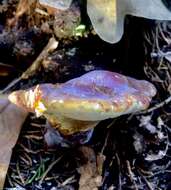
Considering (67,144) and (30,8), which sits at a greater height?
(30,8)

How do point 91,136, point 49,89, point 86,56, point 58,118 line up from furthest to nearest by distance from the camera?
1. point 86,56
2. point 91,136
3. point 58,118
4. point 49,89

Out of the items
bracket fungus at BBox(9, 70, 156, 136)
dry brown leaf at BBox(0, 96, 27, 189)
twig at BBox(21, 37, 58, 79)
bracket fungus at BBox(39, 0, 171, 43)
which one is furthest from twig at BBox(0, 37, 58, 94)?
bracket fungus at BBox(9, 70, 156, 136)

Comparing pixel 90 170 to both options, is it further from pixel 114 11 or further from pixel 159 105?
pixel 114 11

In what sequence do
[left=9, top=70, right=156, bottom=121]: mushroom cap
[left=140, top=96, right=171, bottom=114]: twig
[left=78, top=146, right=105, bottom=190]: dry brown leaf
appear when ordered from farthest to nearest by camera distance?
[left=140, top=96, right=171, bottom=114]: twig → [left=78, top=146, right=105, bottom=190]: dry brown leaf → [left=9, top=70, right=156, bottom=121]: mushroom cap

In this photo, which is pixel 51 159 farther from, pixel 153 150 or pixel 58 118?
pixel 153 150

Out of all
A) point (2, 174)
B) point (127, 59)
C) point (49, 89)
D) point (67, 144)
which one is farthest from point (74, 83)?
point (127, 59)

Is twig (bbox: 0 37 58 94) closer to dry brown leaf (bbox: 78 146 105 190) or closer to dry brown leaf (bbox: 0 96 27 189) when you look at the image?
dry brown leaf (bbox: 0 96 27 189)

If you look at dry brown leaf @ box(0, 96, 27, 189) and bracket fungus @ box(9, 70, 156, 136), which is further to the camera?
dry brown leaf @ box(0, 96, 27, 189)

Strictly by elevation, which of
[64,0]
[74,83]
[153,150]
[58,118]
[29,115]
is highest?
[64,0]

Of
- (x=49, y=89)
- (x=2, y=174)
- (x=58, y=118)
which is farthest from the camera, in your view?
(x=2, y=174)
